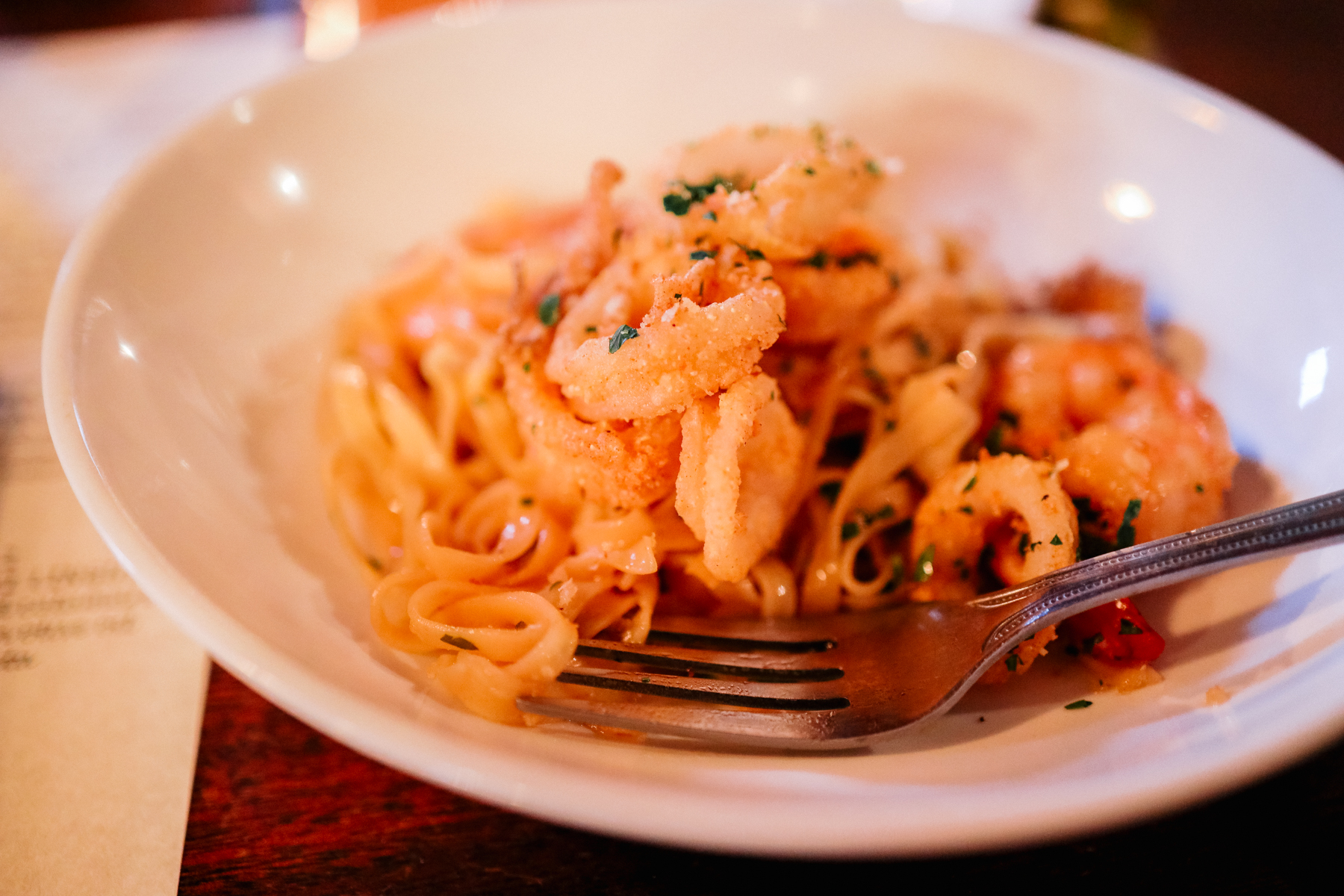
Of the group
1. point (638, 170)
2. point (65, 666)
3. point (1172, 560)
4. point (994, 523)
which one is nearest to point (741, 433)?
point (994, 523)

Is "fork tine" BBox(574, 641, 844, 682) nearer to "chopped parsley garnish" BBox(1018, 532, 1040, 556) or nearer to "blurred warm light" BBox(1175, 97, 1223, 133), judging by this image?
"chopped parsley garnish" BBox(1018, 532, 1040, 556)

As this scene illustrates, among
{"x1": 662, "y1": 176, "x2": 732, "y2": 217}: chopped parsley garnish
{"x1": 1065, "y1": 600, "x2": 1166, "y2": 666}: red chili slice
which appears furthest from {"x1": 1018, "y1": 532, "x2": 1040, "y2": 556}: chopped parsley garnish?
{"x1": 662, "y1": 176, "x2": 732, "y2": 217}: chopped parsley garnish

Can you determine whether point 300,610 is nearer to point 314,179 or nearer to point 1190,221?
point 314,179

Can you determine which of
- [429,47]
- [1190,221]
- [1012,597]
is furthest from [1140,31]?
[1012,597]

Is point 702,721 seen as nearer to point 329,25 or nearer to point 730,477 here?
point 730,477

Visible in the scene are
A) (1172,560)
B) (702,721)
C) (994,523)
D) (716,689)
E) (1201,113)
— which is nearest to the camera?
(1172,560)
